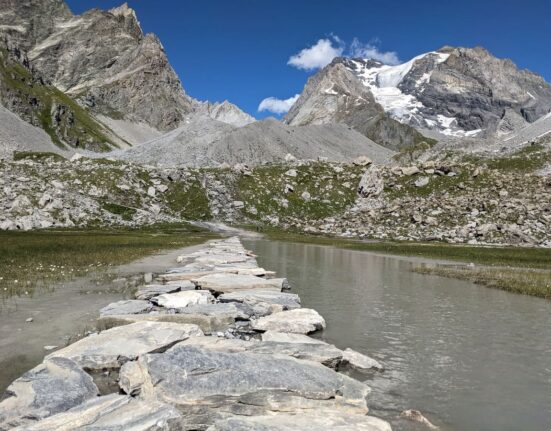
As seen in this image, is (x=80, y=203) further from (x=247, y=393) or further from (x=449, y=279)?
(x=247, y=393)

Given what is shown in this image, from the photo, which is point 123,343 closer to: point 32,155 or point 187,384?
point 187,384

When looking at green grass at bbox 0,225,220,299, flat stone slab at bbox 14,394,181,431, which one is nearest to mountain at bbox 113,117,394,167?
green grass at bbox 0,225,220,299

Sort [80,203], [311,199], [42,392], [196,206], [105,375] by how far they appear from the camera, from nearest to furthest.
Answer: [42,392] → [105,375] → [80,203] → [196,206] → [311,199]

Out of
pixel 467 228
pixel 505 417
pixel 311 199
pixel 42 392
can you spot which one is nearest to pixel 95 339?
pixel 42 392

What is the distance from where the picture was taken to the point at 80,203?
90000 millimetres

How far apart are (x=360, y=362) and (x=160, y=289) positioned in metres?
11.5

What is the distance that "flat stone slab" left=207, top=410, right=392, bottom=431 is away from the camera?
324 inches

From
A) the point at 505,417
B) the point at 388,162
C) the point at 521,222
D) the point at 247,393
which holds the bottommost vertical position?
the point at 505,417

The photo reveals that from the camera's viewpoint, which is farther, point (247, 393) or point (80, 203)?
point (80, 203)

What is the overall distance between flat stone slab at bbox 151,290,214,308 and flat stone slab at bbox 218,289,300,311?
3.47 feet

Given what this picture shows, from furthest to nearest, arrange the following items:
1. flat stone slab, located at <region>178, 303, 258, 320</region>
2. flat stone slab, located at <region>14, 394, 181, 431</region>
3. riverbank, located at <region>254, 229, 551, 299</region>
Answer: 1. riverbank, located at <region>254, 229, 551, 299</region>
2. flat stone slab, located at <region>178, 303, 258, 320</region>
3. flat stone slab, located at <region>14, 394, 181, 431</region>

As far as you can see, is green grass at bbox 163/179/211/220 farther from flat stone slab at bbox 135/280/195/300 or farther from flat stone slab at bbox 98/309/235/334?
flat stone slab at bbox 98/309/235/334

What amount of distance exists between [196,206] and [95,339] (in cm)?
Result: 9753

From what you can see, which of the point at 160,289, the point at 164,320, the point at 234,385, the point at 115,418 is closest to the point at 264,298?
the point at 160,289
